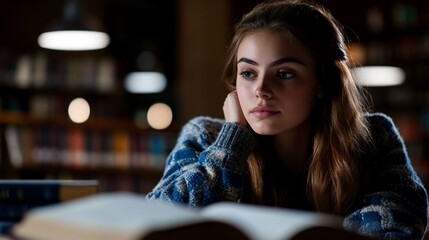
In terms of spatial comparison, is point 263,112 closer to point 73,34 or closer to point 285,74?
point 285,74

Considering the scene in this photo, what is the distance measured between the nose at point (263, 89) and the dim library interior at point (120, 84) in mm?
4097

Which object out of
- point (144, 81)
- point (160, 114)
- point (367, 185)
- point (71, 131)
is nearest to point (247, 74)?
point (367, 185)

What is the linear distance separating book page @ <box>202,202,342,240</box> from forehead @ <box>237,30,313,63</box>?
3.20 ft

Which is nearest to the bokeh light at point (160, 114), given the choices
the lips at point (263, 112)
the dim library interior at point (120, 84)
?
the dim library interior at point (120, 84)

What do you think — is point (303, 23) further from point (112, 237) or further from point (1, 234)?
point (112, 237)

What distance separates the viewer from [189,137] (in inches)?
79.3

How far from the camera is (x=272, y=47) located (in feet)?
5.94

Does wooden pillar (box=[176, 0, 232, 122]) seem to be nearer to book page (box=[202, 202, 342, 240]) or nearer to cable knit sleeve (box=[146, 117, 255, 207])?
cable knit sleeve (box=[146, 117, 255, 207])

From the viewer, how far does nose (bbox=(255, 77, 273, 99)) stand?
1764mm

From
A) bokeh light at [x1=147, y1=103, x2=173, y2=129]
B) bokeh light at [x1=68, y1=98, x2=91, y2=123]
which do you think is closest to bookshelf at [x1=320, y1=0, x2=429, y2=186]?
bokeh light at [x1=68, y1=98, x2=91, y2=123]

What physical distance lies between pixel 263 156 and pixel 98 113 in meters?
6.04

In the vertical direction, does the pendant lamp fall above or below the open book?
above

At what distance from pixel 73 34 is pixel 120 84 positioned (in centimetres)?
210

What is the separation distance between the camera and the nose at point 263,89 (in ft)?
5.79
